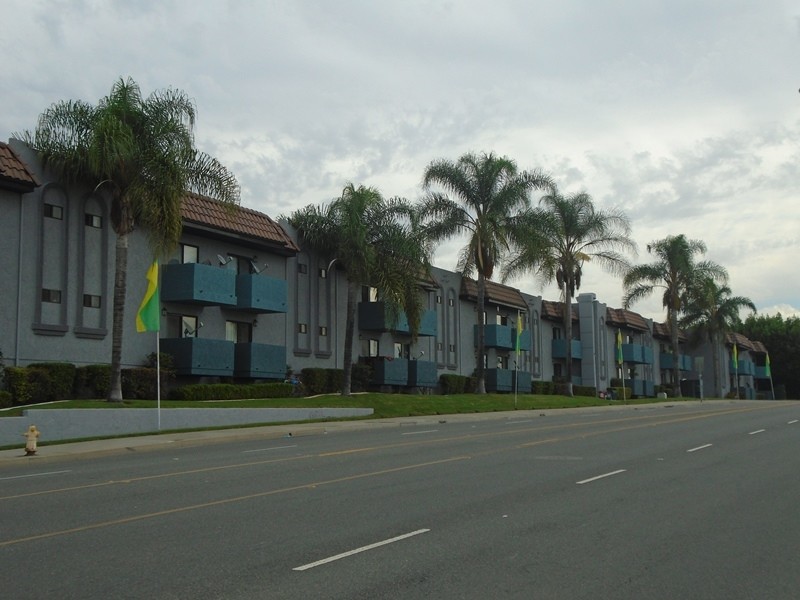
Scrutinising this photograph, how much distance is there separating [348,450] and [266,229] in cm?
1848

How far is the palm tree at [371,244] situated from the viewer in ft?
121

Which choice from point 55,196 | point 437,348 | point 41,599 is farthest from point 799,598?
point 437,348

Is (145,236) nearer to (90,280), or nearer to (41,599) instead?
(90,280)

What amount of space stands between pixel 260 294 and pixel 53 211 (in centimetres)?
892

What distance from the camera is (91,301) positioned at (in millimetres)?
30297

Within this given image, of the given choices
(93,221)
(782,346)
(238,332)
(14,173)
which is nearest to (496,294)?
(238,332)

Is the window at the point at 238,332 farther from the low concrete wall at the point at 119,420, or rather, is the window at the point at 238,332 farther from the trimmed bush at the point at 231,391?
the low concrete wall at the point at 119,420

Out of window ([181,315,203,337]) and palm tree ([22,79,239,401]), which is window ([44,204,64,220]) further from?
window ([181,315,203,337])

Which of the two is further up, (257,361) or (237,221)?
(237,221)

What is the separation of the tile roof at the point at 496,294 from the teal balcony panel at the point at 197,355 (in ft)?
66.2

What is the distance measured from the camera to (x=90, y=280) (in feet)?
99.5

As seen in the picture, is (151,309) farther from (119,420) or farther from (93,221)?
(93,221)

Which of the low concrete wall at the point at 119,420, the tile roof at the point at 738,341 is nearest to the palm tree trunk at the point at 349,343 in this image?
the low concrete wall at the point at 119,420

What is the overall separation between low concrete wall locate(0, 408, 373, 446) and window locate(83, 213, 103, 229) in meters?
7.14
